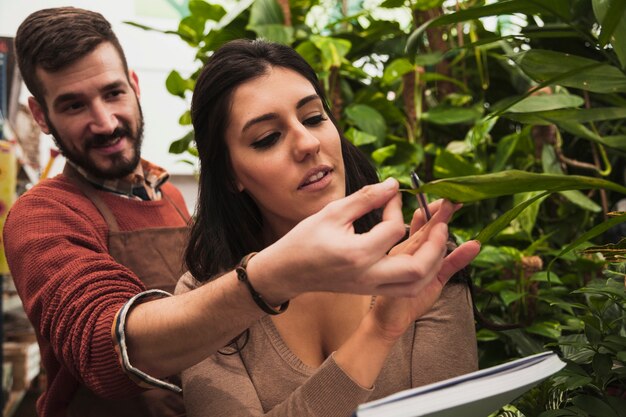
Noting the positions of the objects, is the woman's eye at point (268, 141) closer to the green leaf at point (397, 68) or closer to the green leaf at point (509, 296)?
the green leaf at point (509, 296)

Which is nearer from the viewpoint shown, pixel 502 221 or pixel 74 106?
pixel 502 221

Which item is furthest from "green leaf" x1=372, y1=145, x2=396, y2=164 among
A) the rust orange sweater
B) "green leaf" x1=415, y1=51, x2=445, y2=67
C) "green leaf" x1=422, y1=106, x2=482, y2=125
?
the rust orange sweater

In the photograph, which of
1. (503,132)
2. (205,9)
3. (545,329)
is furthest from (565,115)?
(205,9)

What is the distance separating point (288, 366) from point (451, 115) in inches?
42.0

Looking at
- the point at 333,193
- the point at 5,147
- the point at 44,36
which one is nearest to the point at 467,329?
the point at 333,193

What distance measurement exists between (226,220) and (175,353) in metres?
0.40

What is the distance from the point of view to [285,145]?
1.12 m

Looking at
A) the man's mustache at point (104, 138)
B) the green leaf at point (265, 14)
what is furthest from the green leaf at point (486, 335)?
the green leaf at point (265, 14)

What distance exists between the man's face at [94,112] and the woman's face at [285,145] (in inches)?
20.1

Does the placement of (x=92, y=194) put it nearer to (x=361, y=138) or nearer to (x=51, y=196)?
(x=51, y=196)

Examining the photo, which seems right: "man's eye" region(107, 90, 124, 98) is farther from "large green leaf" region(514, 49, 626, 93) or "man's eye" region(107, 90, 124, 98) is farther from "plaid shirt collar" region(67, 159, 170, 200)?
"large green leaf" region(514, 49, 626, 93)

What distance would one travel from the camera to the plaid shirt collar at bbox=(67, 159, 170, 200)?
63.8 inches

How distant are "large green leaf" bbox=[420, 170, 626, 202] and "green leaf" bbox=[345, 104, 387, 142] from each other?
3.64ft

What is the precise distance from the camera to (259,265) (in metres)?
0.80
